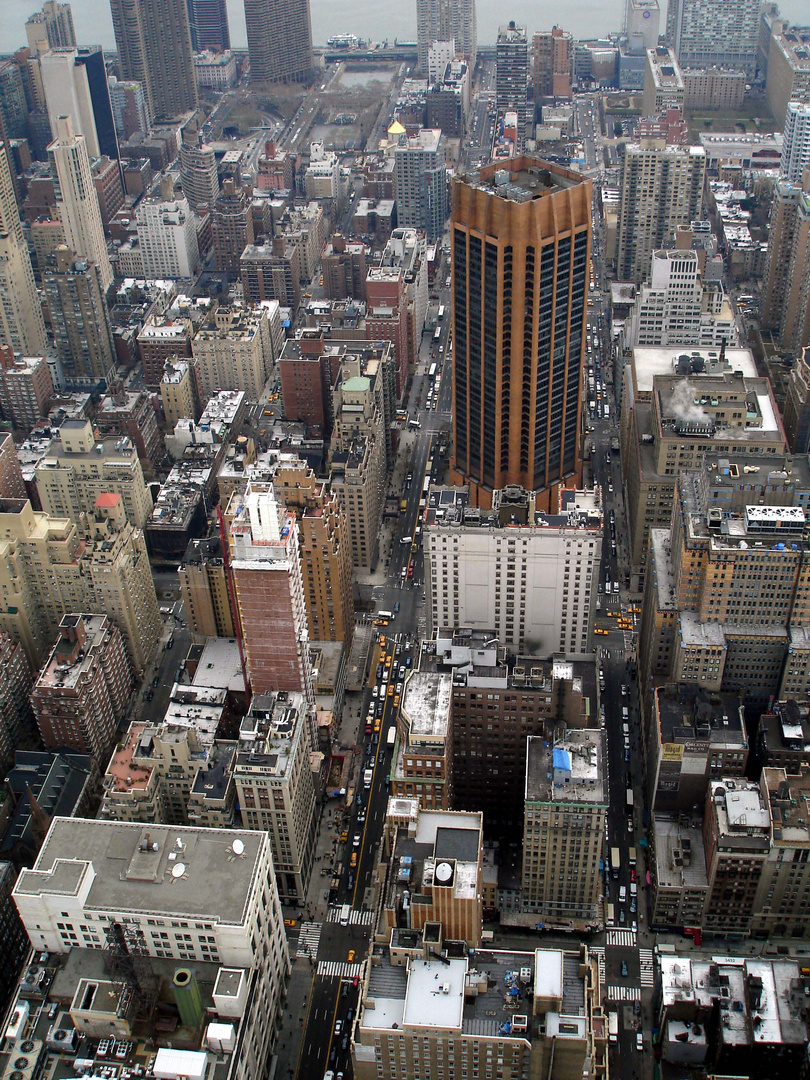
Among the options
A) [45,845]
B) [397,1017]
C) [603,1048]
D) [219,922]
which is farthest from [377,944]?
[45,845]

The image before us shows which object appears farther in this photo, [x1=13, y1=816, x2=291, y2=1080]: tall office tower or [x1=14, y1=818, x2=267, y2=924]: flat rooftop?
[x1=14, y1=818, x2=267, y2=924]: flat rooftop

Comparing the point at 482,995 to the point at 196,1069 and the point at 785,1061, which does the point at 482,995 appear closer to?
the point at 196,1069

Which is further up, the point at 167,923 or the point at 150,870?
the point at 150,870

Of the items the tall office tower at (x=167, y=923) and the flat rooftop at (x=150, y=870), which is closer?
the tall office tower at (x=167, y=923)

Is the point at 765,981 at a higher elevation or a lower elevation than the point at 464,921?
lower
